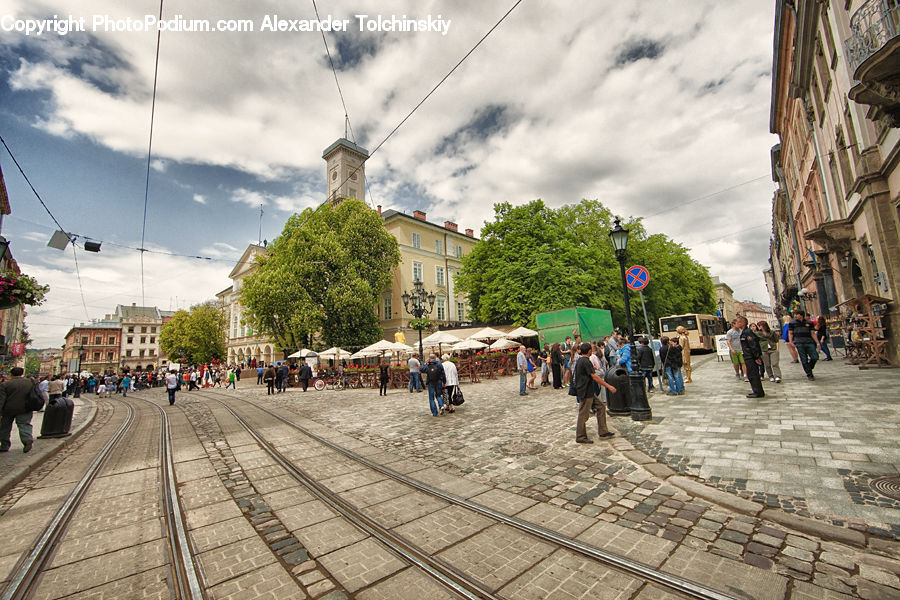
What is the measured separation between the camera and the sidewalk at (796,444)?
375cm

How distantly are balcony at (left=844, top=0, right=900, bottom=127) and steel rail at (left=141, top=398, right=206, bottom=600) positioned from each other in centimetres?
1289

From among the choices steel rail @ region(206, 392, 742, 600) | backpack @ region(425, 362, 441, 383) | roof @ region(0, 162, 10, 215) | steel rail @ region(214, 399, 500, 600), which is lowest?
steel rail @ region(206, 392, 742, 600)

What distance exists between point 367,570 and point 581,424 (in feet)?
14.8

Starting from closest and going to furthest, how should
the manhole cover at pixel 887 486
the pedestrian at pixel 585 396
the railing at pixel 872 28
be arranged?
the manhole cover at pixel 887 486 < the pedestrian at pixel 585 396 < the railing at pixel 872 28

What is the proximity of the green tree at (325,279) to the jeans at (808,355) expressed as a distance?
2624 cm

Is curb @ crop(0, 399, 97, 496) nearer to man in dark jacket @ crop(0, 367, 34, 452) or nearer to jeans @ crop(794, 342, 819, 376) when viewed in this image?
man in dark jacket @ crop(0, 367, 34, 452)

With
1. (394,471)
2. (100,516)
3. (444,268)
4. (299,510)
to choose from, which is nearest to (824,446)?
(394,471)

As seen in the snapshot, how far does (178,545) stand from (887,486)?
279 inches

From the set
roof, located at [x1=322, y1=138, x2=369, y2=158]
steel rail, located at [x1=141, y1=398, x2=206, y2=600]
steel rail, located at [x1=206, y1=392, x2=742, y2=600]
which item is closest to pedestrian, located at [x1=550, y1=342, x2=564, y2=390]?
steel rail, located at [x1=206, y1=392, x2=742, y2=600]

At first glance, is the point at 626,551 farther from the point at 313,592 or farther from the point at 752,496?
the point at 313,592

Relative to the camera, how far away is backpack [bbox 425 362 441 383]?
1033 cm

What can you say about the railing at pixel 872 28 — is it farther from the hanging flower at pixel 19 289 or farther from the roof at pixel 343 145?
the roof at pixel 343 145

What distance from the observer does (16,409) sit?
7598 millimetres

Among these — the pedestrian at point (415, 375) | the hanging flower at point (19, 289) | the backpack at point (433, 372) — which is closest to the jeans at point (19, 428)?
the hanging flower at point (19, 289)
